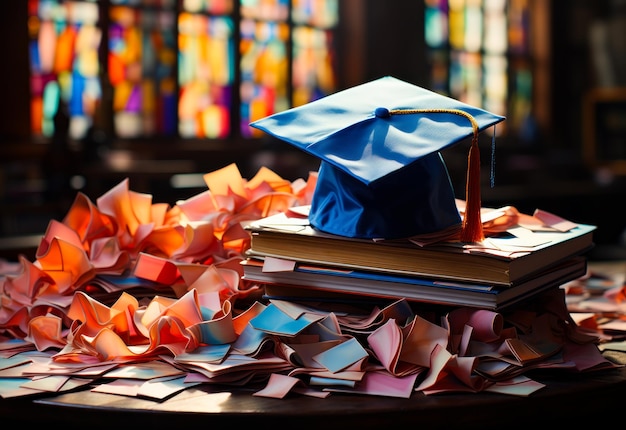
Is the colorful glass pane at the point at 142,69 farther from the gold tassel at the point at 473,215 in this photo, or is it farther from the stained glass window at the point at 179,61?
the gold tassel at the point at 473,215

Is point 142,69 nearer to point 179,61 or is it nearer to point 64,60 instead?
point 179,61

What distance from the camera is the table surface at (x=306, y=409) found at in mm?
706

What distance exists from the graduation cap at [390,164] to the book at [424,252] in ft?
0.07

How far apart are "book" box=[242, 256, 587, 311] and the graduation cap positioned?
0.05 metres

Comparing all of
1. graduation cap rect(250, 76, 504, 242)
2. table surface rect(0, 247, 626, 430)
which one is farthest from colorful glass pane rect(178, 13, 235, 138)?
table surface rect(0, 247, 626, 430)

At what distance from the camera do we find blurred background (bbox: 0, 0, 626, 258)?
224 inches

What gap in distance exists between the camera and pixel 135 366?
2.79 ft

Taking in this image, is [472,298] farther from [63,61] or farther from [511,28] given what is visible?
[511,28]

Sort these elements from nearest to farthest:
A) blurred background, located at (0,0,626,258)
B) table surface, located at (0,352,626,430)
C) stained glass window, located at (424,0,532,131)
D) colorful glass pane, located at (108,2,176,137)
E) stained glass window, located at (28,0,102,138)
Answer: table surface, located at (0,352,626,430) < blurred background, located at (0,0,626,258) < stained glass window, located at (28,0,102,138) < colorful glass pane, located at (108,2,176,137) < stained glass window, located at (424,0,532,131)

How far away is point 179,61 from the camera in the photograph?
8258 millimetres

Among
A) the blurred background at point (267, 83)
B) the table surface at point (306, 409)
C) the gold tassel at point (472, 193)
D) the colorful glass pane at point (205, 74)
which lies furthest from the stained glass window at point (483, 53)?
the table surface at point (306, 409)

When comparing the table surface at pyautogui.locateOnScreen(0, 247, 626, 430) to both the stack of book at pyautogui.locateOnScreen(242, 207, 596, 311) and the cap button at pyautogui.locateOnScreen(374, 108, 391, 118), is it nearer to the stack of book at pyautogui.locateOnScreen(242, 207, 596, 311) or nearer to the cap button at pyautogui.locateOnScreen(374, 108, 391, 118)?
the stack of book at pyautogui.locateOnScreen(242, 207, 596, 311)

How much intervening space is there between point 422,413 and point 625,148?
10.1 meters

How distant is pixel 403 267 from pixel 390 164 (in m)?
0.11
